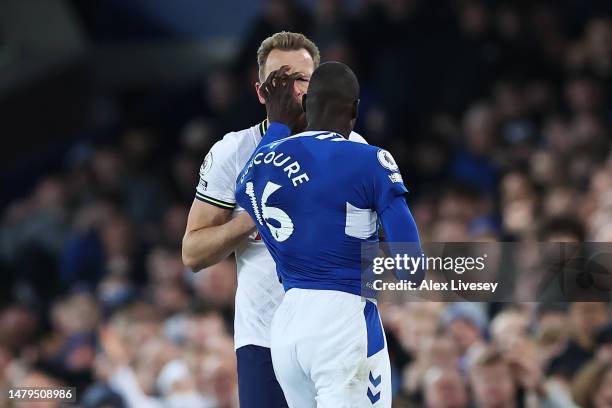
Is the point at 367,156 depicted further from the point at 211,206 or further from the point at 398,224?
the point at 211,206

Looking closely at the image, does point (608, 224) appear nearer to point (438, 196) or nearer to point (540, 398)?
point (540, 398)

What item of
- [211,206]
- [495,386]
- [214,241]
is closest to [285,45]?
[211,206]

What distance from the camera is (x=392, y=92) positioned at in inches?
395

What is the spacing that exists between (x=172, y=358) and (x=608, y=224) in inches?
112

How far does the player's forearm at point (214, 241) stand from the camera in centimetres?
425

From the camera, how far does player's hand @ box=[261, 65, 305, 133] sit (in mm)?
4191

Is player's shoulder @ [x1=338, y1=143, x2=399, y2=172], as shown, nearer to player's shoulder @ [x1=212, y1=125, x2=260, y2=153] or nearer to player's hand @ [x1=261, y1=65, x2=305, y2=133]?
player's hand @ [x1=261, y1=65, x2=305, y2=133]

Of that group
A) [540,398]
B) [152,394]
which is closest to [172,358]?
[152,394]

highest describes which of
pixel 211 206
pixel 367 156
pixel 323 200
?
pixel 211 206

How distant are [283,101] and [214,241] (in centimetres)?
54

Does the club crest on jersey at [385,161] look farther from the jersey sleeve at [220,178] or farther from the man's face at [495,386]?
the man's face at [495,386]

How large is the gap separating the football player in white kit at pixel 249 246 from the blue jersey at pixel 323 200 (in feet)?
1.51

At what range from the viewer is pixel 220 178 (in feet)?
14.6

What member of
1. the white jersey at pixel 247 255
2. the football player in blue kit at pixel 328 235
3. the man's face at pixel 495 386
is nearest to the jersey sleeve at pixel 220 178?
the white jersey at pixel 247 255
